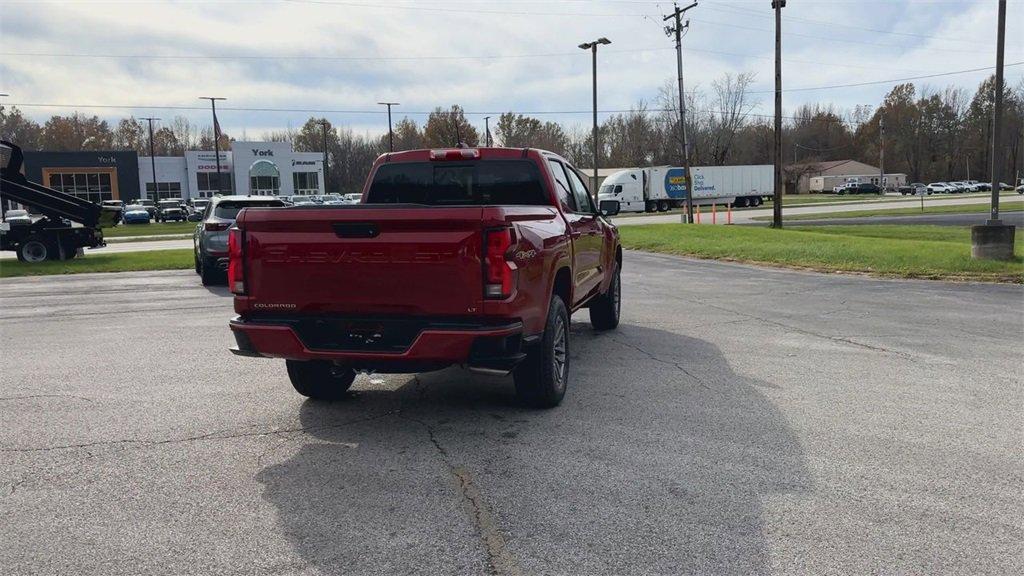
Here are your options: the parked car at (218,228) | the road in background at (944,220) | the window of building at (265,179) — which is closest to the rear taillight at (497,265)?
the parked car at (218,228)

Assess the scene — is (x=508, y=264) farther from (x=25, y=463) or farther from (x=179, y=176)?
(x=179, y=176)

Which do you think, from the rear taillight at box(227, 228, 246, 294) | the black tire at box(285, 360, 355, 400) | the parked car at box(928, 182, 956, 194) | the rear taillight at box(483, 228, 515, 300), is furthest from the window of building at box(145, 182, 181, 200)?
the rear taillight at box(483, 228, 515, 300)

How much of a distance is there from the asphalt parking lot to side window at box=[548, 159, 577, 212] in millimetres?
1559

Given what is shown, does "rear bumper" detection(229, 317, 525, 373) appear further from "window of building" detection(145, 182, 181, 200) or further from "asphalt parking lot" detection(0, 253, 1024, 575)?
"window of building" detection(145, 182, 181, 200)

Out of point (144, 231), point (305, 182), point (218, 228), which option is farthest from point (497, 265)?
point (305, 182)

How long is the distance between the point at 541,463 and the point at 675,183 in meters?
54.5

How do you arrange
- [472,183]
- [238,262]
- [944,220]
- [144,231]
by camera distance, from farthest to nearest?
[144,231] → [944,220] → [472,183] → [238,262]

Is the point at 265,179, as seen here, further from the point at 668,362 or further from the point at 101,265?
the point at 668,362

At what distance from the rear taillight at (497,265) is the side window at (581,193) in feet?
10.2

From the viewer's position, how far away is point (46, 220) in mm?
22047

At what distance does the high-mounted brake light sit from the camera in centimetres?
693

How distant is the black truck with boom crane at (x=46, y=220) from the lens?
21391 millimetres

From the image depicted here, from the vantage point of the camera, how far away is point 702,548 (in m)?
3.58

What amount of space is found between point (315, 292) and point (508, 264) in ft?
4.27
